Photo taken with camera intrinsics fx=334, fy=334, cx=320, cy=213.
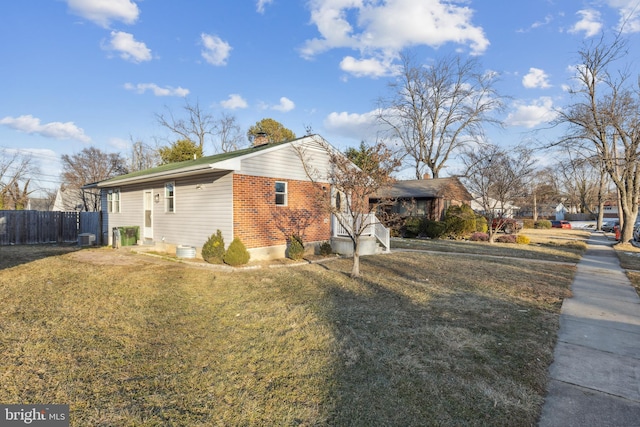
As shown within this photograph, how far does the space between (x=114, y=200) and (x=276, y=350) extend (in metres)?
15.1

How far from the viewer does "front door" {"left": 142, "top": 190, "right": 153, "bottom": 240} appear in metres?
13.5

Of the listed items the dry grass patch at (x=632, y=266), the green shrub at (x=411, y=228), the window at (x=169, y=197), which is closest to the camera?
the dry grass patch at (x=632, y=266)

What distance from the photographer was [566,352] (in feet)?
13.6

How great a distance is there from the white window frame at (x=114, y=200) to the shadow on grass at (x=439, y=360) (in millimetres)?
13472

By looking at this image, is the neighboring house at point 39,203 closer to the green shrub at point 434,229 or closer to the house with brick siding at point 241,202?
the house with brick siding at point 241,202

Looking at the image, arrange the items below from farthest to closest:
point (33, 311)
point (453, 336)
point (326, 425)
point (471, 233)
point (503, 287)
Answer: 1. point (471, 233)
2. point (503, 287)
3. point (33, 311)
4. point (453, 336)
5. point (326, 425)

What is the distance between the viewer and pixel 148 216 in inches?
537

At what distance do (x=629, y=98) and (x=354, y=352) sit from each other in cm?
2069

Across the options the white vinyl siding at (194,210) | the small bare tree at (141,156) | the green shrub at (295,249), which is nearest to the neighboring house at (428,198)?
the green shrub at (295,249)

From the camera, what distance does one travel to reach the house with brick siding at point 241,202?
10.3 metres

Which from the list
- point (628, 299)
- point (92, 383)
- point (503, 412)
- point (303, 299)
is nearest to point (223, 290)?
point (303, 299)

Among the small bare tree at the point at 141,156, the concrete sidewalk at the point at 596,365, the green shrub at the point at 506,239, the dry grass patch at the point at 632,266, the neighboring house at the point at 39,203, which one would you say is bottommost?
the concrete sidewalk at the point at 596,365

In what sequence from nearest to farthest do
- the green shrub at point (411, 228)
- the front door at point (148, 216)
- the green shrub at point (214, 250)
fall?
the green shrub at point (214, 250)
the front door at point (148, 216)
the green shrub at point (411, 228)

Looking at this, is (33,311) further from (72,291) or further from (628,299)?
(628,299)
